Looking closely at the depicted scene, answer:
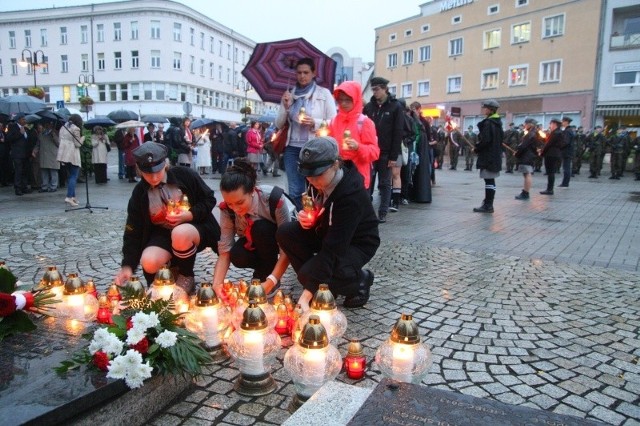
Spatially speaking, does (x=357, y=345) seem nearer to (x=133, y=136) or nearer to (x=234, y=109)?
(x=133, y=136)

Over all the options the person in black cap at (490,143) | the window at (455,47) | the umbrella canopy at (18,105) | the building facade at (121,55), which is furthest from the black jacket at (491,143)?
the building facade at (121,55)

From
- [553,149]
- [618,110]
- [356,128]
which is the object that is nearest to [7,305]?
[356,128]

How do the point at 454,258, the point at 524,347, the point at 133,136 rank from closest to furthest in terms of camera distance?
Answer: the point at 524,347 → the point at 454,258 → the point at 133,136

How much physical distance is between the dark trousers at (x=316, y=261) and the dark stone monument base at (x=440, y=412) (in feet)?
4.61

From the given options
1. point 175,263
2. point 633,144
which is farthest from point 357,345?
point 633,144

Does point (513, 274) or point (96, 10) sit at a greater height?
point (96, 10)

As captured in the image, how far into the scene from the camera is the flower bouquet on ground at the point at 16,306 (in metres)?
2.80

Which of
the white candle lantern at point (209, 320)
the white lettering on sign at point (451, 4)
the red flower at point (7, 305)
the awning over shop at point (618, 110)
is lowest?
the white candle lantern at point (209, 320)

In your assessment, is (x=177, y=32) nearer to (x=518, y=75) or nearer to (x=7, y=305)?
(x=518, y=75)

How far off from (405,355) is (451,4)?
50216 mm

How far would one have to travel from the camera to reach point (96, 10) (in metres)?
62.2

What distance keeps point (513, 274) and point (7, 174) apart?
1478 centimetres

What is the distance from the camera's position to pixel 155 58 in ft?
197

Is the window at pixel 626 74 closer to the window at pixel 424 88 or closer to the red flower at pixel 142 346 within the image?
the window at pixel 424 88
